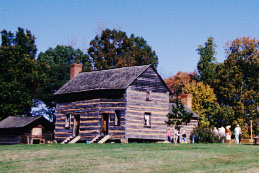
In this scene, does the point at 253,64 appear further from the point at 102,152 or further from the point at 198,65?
the point at 102,152

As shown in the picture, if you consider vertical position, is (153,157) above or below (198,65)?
below

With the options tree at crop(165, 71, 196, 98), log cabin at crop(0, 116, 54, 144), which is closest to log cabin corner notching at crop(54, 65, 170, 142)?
log cabin at crop(0, 116, 54, 144)

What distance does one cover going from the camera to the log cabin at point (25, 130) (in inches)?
2154

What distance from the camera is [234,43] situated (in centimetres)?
6469

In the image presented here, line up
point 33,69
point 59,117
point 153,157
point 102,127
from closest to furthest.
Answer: point 153,157
point 102,127
point 59,117
point 33,69

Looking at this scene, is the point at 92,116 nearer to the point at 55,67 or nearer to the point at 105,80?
the point at 105,80

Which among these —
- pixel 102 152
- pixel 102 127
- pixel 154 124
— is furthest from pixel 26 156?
pixel 154 124

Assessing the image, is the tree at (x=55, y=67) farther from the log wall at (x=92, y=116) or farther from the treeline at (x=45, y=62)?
the log wall at (x=92, y=116)

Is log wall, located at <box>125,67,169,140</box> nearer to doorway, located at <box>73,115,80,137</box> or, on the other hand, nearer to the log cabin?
doorway, located at <box>73,115,80,137</box>

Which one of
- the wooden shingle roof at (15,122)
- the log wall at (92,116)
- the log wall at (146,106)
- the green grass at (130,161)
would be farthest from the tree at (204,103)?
the green grass at (130,161)

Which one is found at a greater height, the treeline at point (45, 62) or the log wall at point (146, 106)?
the treeline at point (45, 62)

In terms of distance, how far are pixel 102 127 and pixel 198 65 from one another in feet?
105

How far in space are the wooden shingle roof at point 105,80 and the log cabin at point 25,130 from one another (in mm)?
9880

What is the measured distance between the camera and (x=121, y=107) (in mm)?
41969
